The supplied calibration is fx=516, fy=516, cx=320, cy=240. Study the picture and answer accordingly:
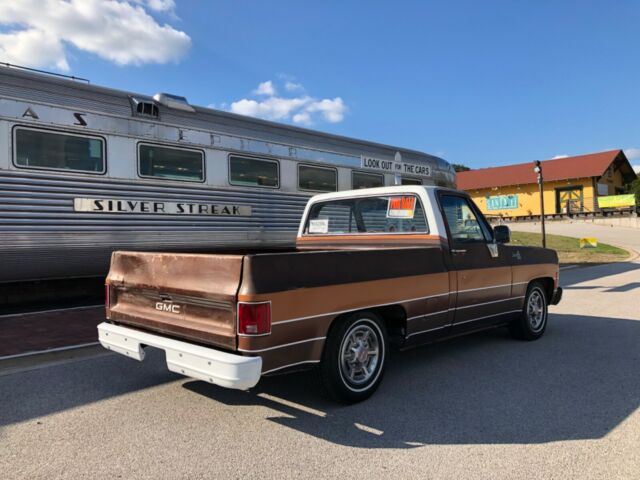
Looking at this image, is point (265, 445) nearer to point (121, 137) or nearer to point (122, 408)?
point (122, 408)

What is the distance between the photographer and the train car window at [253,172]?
28.8ft

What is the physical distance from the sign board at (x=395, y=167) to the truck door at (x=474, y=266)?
5710mm

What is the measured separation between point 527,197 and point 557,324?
40834mm

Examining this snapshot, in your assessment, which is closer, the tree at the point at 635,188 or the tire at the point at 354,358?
the tire at the point at 354,358

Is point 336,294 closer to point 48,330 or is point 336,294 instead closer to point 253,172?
point 48,330

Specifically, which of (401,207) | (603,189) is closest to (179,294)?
(401,207)

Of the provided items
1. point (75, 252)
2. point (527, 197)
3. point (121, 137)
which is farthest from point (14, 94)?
point (527, 197)

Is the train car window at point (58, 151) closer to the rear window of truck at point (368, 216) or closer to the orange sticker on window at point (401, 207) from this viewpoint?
the rear window of truck at point (368, 216)

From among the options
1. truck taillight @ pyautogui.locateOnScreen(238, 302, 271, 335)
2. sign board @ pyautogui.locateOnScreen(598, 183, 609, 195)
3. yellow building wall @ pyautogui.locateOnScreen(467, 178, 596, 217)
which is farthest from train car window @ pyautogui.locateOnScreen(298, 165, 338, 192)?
sign board @ pyautogui.locateOnScreen(598, 183, 609, 195)

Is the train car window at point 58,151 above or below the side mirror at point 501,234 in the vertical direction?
above

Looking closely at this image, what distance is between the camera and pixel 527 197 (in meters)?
45.0

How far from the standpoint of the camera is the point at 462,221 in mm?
5219

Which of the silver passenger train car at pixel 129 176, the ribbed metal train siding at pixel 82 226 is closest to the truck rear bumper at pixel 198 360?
the silver passenger train car at pixel 129 176

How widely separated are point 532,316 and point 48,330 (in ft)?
19.5
